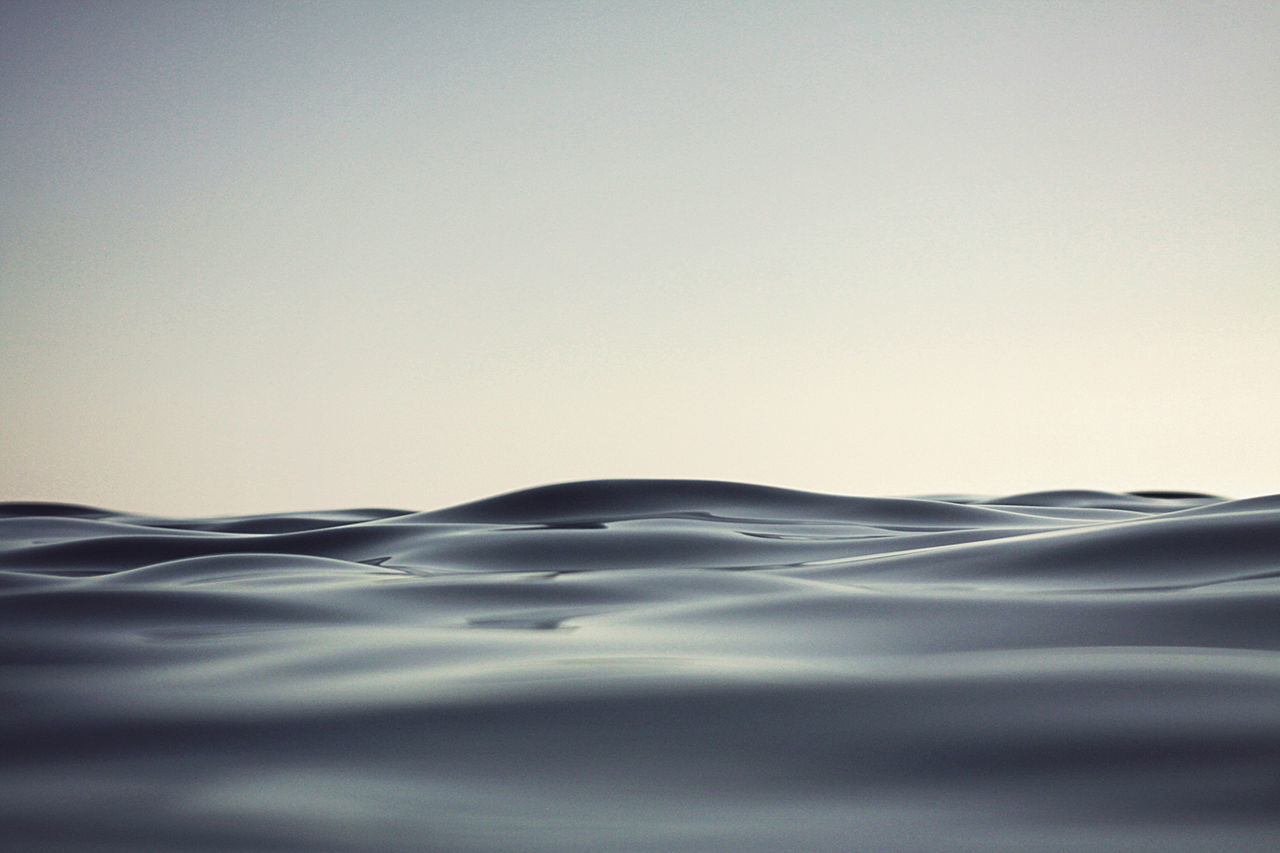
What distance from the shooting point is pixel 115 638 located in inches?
50.2

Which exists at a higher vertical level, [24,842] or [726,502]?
[726,502]

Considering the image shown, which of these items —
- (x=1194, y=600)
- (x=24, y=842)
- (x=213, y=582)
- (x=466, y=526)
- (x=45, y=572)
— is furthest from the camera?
(x=466, y=526)

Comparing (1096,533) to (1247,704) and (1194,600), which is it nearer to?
(1194,600)

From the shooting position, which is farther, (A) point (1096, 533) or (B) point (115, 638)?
(A) point (1096, 533)

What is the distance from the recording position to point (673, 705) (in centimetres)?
87

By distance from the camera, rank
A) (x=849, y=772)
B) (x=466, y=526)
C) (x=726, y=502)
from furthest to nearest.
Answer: (x=726, y=502), (x=466, y=526), (x=849, y=772)

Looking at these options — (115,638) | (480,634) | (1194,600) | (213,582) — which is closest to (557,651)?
(480,634)

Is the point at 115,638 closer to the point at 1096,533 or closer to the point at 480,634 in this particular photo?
the point at 480,634

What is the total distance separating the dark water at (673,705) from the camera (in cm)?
63

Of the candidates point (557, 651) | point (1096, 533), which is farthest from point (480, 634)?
point (1096, 533)

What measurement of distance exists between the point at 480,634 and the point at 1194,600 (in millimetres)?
800

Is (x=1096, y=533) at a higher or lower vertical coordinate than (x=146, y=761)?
higher

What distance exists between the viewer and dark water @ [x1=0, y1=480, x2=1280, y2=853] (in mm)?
629

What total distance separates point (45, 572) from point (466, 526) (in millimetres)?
1121
